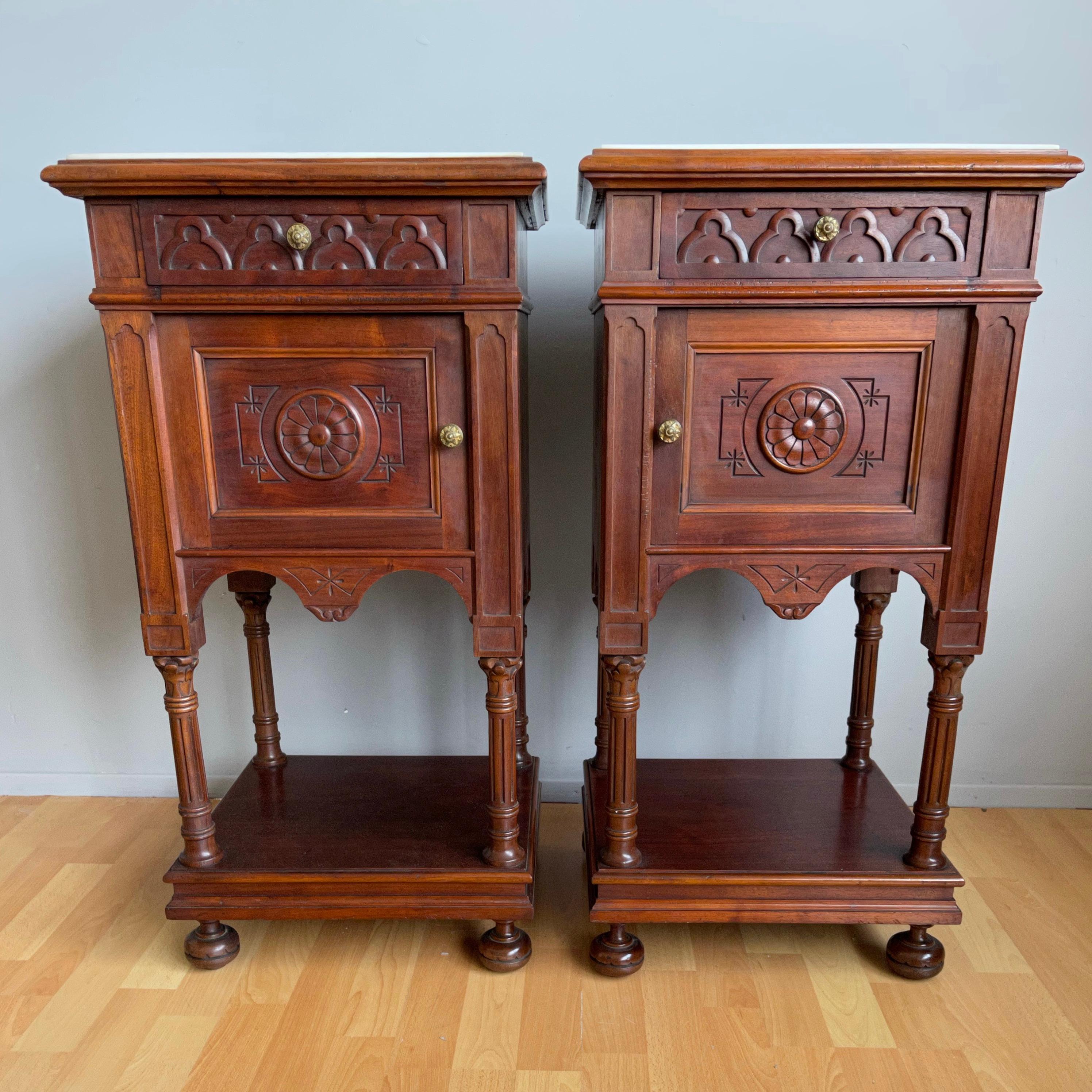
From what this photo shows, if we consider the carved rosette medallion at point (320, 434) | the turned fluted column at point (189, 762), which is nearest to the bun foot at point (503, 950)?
the turned fluted column at point (189, 762)

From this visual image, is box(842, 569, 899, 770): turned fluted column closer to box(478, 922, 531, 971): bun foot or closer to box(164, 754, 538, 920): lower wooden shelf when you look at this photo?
box(164, 754, 538, 920): lower wooden shelf

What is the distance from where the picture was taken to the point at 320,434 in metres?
1.33

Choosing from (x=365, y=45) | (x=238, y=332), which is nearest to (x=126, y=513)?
(x=238, y=332)

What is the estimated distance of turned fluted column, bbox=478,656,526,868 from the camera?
1.44 metres

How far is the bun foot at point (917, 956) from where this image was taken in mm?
1516

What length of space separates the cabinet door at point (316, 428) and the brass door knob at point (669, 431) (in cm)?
32

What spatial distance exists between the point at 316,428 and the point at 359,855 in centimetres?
81

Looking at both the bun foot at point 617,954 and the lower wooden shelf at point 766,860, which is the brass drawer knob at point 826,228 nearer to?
the lower wooden shelf at point 766,860

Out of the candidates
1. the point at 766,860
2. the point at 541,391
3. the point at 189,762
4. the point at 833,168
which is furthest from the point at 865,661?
the point at 189,762

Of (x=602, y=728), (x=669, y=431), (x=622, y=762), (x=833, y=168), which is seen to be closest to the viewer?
(x=833, y=168)

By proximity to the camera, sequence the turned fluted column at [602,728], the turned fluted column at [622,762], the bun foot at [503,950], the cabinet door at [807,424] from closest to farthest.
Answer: the cabinet door at [807,424] → the turned fluted column at [622,762] → the bun foot at [503,950] → the turned fluted column at [602,728]

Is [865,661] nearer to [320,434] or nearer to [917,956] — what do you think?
[917,956]

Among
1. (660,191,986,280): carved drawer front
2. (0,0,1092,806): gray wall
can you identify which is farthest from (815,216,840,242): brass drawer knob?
(0,0,1092,806): gray wall

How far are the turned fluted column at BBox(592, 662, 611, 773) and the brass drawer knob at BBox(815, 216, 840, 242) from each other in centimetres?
98
